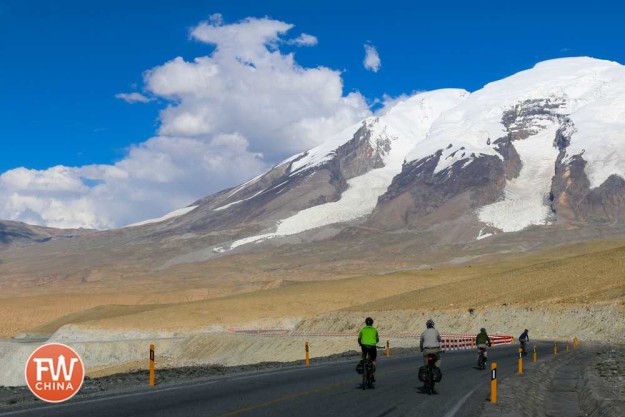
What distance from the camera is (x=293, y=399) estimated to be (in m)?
20.1

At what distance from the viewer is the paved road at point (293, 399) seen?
57.7ft

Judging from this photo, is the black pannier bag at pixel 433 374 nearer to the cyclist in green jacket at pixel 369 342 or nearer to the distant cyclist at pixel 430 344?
the distant cyclist at pixel 430 344

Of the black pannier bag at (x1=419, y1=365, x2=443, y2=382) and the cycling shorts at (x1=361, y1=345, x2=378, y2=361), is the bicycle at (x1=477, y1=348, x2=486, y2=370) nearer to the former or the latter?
the cycling shorts at (x1=361, y1=345, x2=378, y2=361)

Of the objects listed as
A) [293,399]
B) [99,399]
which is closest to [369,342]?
[293,399]

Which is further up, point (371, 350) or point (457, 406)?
point (371, 350)

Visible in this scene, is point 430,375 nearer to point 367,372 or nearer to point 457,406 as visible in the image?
point 367,372

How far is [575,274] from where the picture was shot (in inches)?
3521

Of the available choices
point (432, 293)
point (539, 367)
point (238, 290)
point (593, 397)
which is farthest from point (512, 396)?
point (238, 290)
